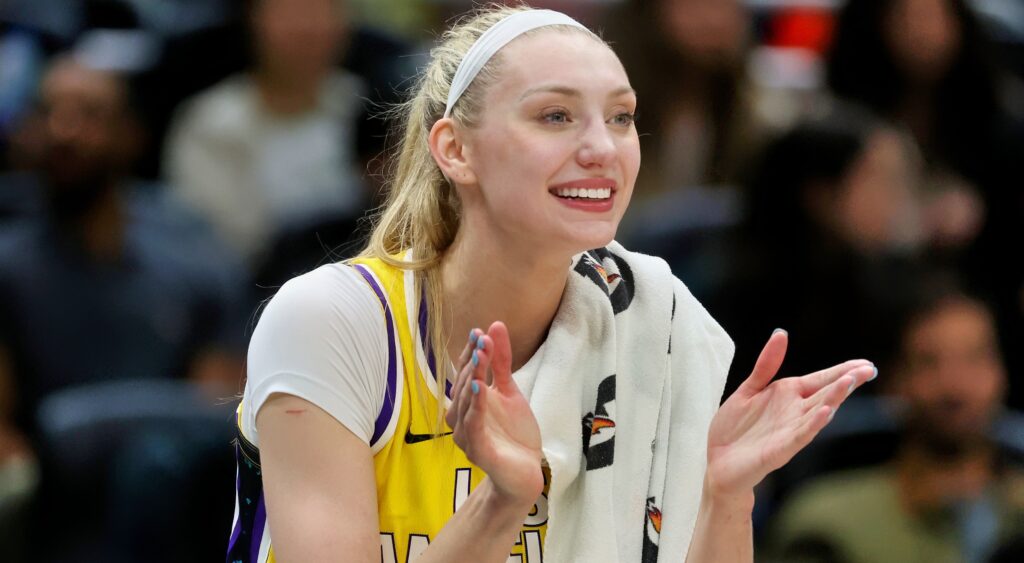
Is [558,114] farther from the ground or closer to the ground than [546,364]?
farther from the ground

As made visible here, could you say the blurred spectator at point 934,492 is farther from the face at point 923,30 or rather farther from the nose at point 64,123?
the nose at point 64,123

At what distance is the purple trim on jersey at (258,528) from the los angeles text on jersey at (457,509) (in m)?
0.22

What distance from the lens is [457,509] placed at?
2.59 meters

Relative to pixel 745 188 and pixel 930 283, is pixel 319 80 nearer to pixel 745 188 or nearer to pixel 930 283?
pixel 745 188

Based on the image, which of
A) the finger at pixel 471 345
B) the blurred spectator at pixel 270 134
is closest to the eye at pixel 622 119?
the finger at pixel 471 345

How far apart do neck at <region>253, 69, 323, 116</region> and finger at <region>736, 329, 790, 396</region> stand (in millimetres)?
3247

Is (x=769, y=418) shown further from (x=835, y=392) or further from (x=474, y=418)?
(x=474, y=418)

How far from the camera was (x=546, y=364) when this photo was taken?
2682 millimetres

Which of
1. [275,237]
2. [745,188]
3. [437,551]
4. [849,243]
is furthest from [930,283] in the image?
[437,551]

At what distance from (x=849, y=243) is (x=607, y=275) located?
87.2 inches

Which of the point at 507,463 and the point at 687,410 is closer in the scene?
the point at 507,463

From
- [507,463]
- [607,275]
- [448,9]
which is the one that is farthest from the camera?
[448,9]

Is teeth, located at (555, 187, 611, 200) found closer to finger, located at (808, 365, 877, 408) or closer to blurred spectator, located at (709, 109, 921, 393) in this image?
finger, located at (808, 365, 877, 408)

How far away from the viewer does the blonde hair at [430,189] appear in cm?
268
